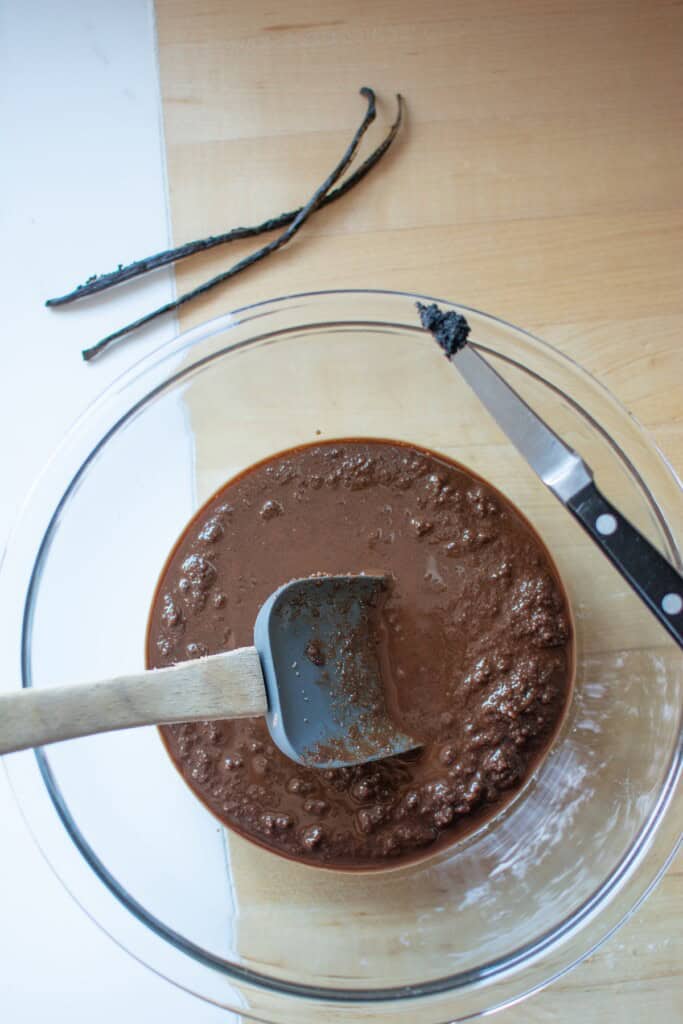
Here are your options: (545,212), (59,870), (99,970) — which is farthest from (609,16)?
(99,970)

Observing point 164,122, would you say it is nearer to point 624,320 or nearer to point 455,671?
point 624,320

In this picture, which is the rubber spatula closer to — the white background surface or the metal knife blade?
the metal knife blade

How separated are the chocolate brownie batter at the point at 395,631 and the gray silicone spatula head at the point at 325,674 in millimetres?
60

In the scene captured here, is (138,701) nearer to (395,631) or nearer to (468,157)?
(395,631)

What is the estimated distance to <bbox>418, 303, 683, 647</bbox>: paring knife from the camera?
3.96 feet

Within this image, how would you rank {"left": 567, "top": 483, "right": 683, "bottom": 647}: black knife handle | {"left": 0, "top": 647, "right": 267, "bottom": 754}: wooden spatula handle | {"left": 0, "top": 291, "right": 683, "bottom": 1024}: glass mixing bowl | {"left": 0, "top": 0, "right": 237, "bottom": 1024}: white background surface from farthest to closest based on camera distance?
{"left": 0, "top": 0, "right": 237, "bottom": 1024}: white background surface → {"left": 0, "top": 291, "right": 683, "bottom": 1024}: glass mixing bowl → {"left": 567, "top": 483, "right": 683, "bottom": 647}: black knife handle → {"left": 0, "top": 647, "right": 267, "bottom": 754}: wooden spatula handle

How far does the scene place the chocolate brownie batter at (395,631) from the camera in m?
1.38

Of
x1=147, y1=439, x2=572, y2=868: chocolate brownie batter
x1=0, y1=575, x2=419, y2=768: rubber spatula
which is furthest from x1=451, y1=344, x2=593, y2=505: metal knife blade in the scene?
x1=0, y1=575, x2=419, y2=768: rubber spatula

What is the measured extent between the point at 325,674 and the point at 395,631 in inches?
6.2

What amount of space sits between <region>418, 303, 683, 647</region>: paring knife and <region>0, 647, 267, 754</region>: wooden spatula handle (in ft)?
1.51

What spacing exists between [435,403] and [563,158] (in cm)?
48

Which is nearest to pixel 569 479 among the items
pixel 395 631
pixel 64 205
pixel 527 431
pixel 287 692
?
pixel 527 431

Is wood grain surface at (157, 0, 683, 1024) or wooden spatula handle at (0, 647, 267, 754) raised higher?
wood grain surface at (157, 0, 683, 1024)

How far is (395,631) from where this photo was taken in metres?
1.40
